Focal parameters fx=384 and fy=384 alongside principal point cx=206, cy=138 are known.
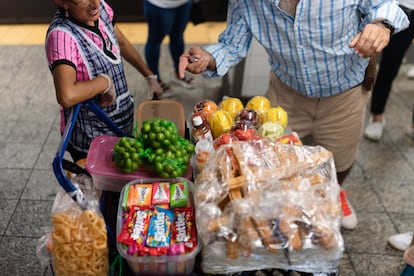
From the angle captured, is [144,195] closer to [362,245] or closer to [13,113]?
[362,245]

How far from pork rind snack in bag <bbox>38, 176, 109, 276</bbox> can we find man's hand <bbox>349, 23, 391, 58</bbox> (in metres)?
0.92

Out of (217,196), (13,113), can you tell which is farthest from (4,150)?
(217,196)

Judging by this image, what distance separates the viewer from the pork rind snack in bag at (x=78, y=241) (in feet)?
3.13

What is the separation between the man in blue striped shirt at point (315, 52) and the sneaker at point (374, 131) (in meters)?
1.12

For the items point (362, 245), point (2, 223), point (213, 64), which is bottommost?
point (2, 223)

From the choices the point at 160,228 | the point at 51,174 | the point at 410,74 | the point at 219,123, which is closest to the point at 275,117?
the point at 219,123

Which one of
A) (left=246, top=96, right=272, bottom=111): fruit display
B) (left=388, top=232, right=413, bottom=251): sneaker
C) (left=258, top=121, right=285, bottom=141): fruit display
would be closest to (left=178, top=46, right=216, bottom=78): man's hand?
(left=246, top=96, right=272, bottom=111): fruit display

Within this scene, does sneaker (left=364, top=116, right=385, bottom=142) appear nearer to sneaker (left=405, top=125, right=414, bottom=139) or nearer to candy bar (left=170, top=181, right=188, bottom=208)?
sneaker (left=405, top=125, right=414, bottom=139)

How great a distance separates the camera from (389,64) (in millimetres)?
2684

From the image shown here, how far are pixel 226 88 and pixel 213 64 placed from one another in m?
1.87

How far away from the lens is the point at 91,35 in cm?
148

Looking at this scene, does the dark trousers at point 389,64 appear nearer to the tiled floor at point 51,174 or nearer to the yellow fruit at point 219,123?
the tiled floor at point 51,174

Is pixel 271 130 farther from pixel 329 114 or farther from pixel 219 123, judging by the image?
pixel 329 114

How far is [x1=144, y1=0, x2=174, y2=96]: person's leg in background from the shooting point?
2928 mm
